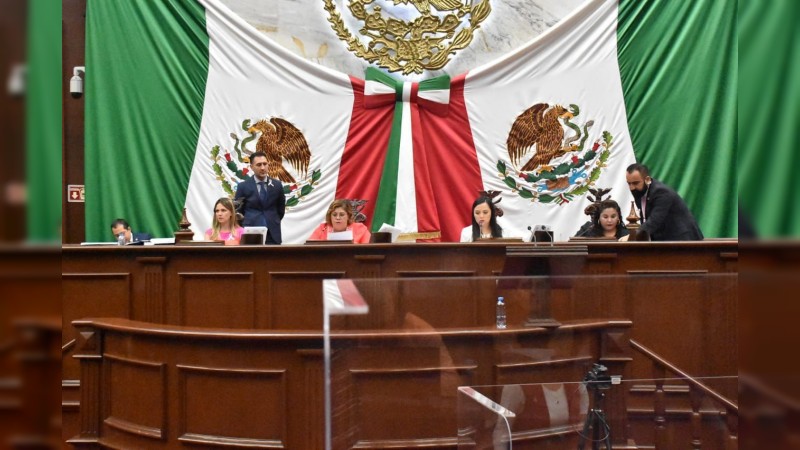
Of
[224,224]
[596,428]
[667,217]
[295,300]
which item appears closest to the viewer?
[596,428]

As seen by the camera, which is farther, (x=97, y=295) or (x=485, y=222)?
(x=485, y=222)

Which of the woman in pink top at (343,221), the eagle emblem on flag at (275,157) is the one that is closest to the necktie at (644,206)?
the woman in pink top at (343,221)

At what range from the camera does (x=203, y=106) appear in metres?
5.70

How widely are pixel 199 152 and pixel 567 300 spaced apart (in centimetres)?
412

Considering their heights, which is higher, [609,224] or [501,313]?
[609,224]

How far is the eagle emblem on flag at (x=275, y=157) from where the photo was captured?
5758 millimetres

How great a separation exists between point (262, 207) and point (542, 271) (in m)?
2.80

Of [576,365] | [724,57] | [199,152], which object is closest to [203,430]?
[576,365]

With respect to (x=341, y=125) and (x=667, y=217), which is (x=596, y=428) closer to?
(x=667, y=217)

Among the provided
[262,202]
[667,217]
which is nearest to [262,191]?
[262,202]

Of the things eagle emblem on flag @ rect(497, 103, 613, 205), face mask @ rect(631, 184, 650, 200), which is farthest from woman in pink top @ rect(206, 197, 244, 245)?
face mask @ rect(631, 184, 650, 200)

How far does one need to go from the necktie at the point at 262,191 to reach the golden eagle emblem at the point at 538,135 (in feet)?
6.62

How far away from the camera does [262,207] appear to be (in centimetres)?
530

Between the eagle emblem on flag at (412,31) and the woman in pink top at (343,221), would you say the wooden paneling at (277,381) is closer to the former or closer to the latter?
the woman in pink top at (343,221)
